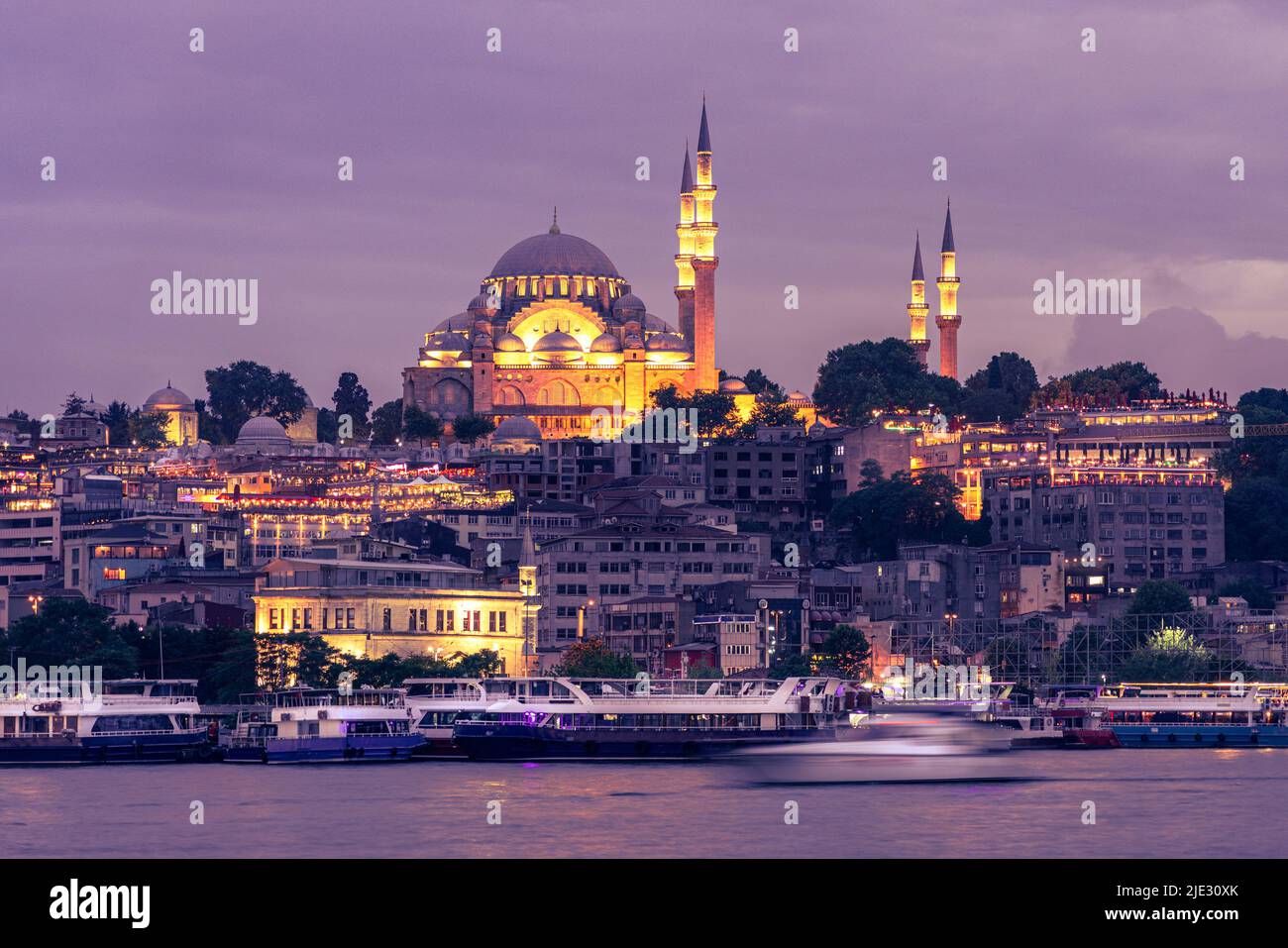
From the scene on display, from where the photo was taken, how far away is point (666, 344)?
180m

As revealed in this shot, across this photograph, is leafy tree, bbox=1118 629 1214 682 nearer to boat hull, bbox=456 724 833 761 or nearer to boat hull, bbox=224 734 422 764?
boat hull, bbox=456 724 833 761

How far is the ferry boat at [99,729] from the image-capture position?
75.9 meters

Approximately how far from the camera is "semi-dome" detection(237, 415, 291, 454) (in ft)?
570

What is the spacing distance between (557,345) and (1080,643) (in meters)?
80.5

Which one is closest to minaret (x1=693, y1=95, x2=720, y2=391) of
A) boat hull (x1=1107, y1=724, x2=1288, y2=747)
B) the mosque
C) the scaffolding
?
the mosque

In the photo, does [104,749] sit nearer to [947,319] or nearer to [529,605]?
[529,605]

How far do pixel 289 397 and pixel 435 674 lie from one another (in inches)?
4183

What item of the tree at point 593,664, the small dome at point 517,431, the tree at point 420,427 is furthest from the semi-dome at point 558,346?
the tree at point 593,664

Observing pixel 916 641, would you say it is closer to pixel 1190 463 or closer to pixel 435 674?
pixel 435 674

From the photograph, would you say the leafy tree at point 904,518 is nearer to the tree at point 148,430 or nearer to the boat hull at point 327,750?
the tree at point 148,430

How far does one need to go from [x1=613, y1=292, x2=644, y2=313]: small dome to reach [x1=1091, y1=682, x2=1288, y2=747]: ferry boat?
10100 cm

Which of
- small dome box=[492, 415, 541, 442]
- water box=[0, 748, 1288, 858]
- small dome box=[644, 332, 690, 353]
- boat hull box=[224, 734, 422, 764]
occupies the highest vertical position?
small dome box=[644, 332, 690, 353]

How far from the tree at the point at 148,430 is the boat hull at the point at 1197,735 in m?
105
